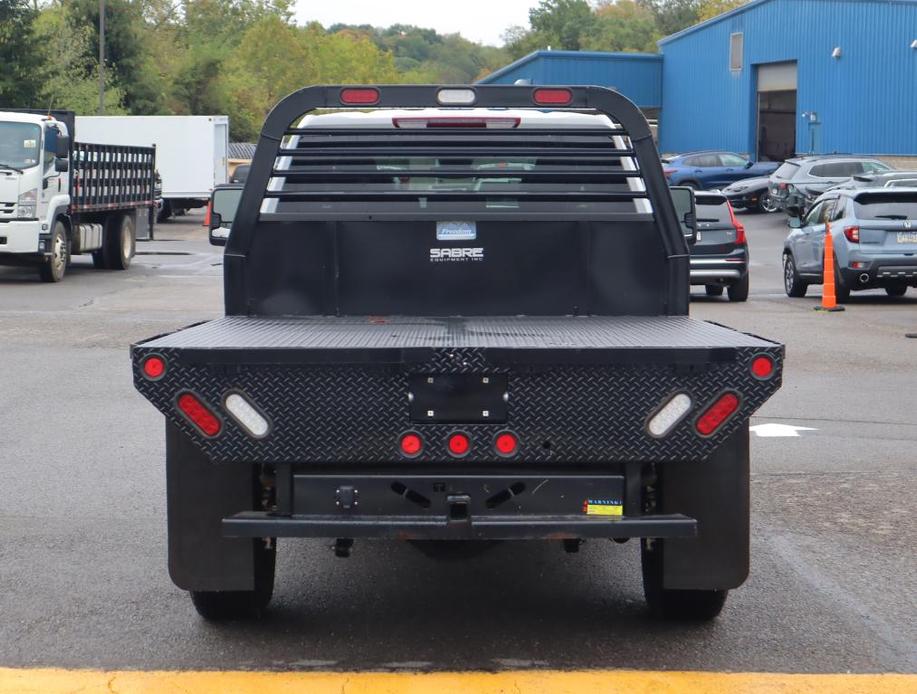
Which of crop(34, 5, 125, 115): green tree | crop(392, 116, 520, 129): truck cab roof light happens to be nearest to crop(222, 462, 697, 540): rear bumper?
crop(392, 116, 520, 129): truck cab roof light

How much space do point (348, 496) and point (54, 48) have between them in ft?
204

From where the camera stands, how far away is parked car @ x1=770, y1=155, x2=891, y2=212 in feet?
136

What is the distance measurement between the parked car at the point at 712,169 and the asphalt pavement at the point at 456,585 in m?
39.7

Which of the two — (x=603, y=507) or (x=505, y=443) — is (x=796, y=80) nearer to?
(x=603, y=507)

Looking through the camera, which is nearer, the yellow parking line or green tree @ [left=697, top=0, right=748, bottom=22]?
the yellow parking line

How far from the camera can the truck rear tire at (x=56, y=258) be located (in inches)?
931

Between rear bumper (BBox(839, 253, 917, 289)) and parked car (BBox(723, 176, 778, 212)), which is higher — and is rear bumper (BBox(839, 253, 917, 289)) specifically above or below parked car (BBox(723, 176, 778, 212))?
below

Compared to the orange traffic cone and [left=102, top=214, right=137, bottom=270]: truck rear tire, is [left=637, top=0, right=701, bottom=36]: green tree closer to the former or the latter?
[left=102, top=214, right=137, bottom=270]: truck rear tire

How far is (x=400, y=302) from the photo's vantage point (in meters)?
6.42

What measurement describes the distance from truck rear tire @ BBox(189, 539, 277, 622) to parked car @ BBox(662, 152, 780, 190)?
45.4 m

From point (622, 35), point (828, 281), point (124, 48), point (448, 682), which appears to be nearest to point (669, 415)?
point (448, 682)

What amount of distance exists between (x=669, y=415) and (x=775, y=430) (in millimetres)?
5826

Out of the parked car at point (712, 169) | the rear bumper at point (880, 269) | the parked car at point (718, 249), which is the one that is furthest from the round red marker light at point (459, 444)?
the parked car at point (712, 169)

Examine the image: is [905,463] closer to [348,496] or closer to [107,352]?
[348,496]
